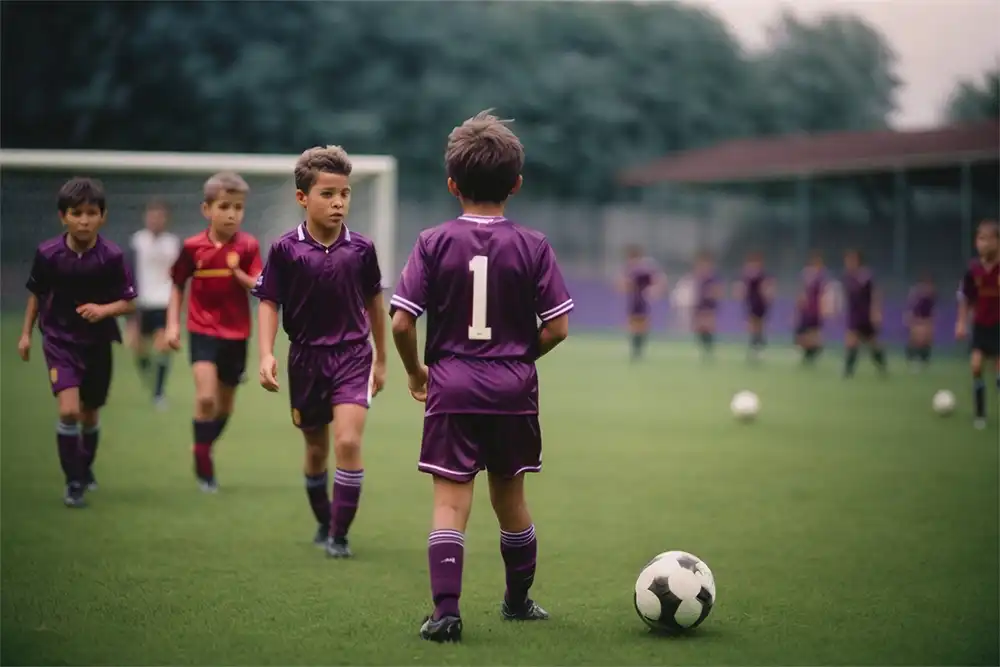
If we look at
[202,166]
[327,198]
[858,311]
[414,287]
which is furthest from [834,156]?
[414,287]

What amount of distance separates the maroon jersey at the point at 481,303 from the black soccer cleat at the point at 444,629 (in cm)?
82

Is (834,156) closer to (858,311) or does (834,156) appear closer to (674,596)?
(858,311)

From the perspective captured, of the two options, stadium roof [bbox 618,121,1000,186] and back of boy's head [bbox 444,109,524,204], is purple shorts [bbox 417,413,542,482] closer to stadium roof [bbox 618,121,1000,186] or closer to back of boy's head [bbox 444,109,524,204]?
back of boy's head [bbox 444,109,524,204]

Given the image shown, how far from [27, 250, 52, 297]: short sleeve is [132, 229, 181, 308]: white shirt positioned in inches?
256

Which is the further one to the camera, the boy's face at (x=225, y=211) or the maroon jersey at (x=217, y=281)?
the maroon jersey at (x=217, y=281)

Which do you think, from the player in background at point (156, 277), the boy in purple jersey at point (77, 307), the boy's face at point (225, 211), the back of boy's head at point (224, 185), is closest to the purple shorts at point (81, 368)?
the boy in purple jersey at point (77, 307)

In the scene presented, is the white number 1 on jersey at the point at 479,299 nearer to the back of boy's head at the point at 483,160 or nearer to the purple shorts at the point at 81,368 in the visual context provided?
the back of boy's head at the point at 483,160

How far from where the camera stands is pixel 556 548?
7.51m

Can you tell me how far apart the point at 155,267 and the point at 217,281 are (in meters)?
6.57

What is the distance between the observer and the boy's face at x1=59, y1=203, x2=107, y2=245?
27.1 ft

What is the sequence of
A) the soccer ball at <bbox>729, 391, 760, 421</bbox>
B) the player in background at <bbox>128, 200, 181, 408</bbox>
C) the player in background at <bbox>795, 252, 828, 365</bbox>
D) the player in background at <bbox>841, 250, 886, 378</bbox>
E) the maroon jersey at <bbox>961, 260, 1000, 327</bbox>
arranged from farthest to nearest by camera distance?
the player in background at <bbox>795, 252, 828, 365</bbox> < the player in background at <bbox>841, 250, 886, 378</bbox> < the player in background at <bbox>128, 200, 181, 408</bbox> < the soccer ball at <bbox>729, 391, 760, 421</bbox> < the maroon jersey at <bbox>961, 260, 1000, 327</bbox>

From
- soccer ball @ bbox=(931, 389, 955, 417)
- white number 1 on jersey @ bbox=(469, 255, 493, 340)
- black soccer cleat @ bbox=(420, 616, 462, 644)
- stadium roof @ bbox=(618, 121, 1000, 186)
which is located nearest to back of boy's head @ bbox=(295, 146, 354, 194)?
white number 1 on jersey @ bbox=(469, 255, 493, 340)

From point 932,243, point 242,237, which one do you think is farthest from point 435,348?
point 932,243

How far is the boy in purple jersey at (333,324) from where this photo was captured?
6.76 metres
